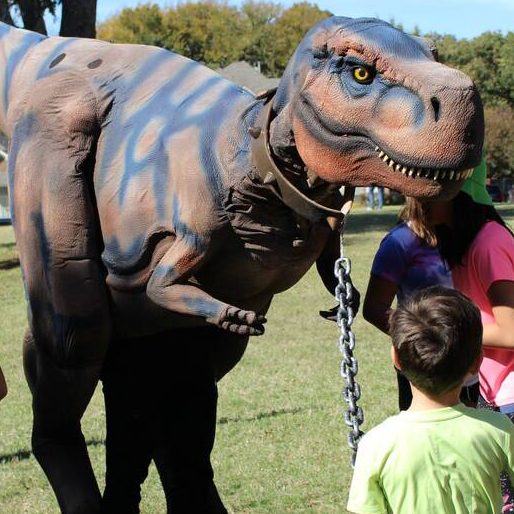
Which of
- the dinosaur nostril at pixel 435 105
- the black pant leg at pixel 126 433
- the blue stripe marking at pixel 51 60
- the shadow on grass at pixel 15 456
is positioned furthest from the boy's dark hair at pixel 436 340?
the shadow on grass at pixel 15 456

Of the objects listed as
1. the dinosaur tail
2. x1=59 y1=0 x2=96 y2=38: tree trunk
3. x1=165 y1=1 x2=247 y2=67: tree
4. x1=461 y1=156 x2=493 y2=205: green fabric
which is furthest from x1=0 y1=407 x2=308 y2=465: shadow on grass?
x1=165 y1=1 x2=247 y2=67: tree

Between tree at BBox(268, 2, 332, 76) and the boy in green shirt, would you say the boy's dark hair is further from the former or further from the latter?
tree at BBox(268, 2, 332, 76)

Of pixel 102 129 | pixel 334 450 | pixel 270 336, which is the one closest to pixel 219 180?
pixel 102 129

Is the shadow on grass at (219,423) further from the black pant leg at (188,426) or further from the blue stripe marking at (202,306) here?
the blue stripe marking at (202,306)

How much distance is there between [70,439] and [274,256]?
1.07 metres

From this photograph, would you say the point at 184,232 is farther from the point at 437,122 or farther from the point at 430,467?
the point at 430,467

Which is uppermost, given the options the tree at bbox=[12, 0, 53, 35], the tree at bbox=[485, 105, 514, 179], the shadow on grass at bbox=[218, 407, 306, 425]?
the tree at bbox=[12, 0, 53, 35]

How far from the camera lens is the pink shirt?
3.49 meters

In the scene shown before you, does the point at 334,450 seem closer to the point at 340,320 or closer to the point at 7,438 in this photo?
the point at 7,438

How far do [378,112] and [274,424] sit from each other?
423 centimetres

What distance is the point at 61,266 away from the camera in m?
3.22

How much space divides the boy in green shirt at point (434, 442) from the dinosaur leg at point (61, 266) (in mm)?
1165

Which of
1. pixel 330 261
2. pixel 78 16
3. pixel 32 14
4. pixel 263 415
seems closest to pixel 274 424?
pixel 263 415

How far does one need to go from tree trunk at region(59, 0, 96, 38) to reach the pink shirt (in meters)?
9.20
